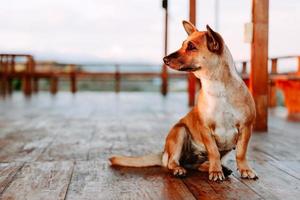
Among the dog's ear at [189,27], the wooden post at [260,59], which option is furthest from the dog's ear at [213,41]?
the wooden post at [260,59]

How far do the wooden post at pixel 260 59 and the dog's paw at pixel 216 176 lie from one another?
89.9 inches

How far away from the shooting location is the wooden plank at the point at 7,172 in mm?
2195

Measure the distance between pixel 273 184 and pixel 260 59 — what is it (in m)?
2.51

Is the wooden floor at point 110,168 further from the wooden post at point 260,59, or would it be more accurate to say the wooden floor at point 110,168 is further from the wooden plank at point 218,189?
the wooden post at point 260,59

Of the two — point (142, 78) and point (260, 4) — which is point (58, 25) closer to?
point (142, 78)

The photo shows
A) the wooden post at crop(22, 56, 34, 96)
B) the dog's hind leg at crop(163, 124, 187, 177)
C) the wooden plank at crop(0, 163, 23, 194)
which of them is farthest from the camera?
the wooden post at crop(22, 56, 34, 96)

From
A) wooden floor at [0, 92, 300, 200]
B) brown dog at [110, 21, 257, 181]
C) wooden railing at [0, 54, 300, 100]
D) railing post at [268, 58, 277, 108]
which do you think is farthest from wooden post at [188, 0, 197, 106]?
wooden railing at [0, 54, 300, 100]

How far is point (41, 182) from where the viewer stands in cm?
225

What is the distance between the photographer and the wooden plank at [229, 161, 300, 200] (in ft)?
6.72

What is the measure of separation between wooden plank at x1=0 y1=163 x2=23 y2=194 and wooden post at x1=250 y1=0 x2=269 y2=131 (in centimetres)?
258

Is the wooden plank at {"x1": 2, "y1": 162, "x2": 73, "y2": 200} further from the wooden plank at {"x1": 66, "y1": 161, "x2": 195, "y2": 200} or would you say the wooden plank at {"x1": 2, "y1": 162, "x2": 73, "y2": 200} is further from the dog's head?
the dog's head

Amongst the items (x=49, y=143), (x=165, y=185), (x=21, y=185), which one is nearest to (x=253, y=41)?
(x=49, y=143)

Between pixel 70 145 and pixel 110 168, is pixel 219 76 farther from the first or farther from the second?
pixel 70 145

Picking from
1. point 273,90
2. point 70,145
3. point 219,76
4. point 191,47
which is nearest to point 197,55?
point 191,47
